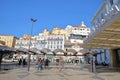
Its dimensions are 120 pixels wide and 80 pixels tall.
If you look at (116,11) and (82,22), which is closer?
(116,11)

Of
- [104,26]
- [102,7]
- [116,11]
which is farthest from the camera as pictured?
[102,7]

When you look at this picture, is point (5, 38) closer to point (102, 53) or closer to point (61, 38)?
point (61, 38)

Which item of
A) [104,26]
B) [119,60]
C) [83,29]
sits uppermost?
[83,29]

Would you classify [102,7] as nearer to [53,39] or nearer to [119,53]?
[119,53]

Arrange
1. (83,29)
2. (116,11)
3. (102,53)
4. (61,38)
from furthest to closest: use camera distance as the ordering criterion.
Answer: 1. (83,29)
2. (61,38)
3. (102,53)
4. (116,11)

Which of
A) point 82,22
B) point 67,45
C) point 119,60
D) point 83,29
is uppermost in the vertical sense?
point 82,22

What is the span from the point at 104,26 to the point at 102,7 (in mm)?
15862

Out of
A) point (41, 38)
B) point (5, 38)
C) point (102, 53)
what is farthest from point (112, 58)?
point (5, 38)

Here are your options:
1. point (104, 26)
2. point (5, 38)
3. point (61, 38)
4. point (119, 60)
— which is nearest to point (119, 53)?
point (119, 60)

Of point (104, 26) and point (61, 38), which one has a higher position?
point (61, 38)

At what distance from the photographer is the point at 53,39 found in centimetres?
9894

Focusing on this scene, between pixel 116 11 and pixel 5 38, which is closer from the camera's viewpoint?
pixel 116 11

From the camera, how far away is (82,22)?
160 m

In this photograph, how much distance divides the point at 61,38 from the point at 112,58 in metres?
68.7
